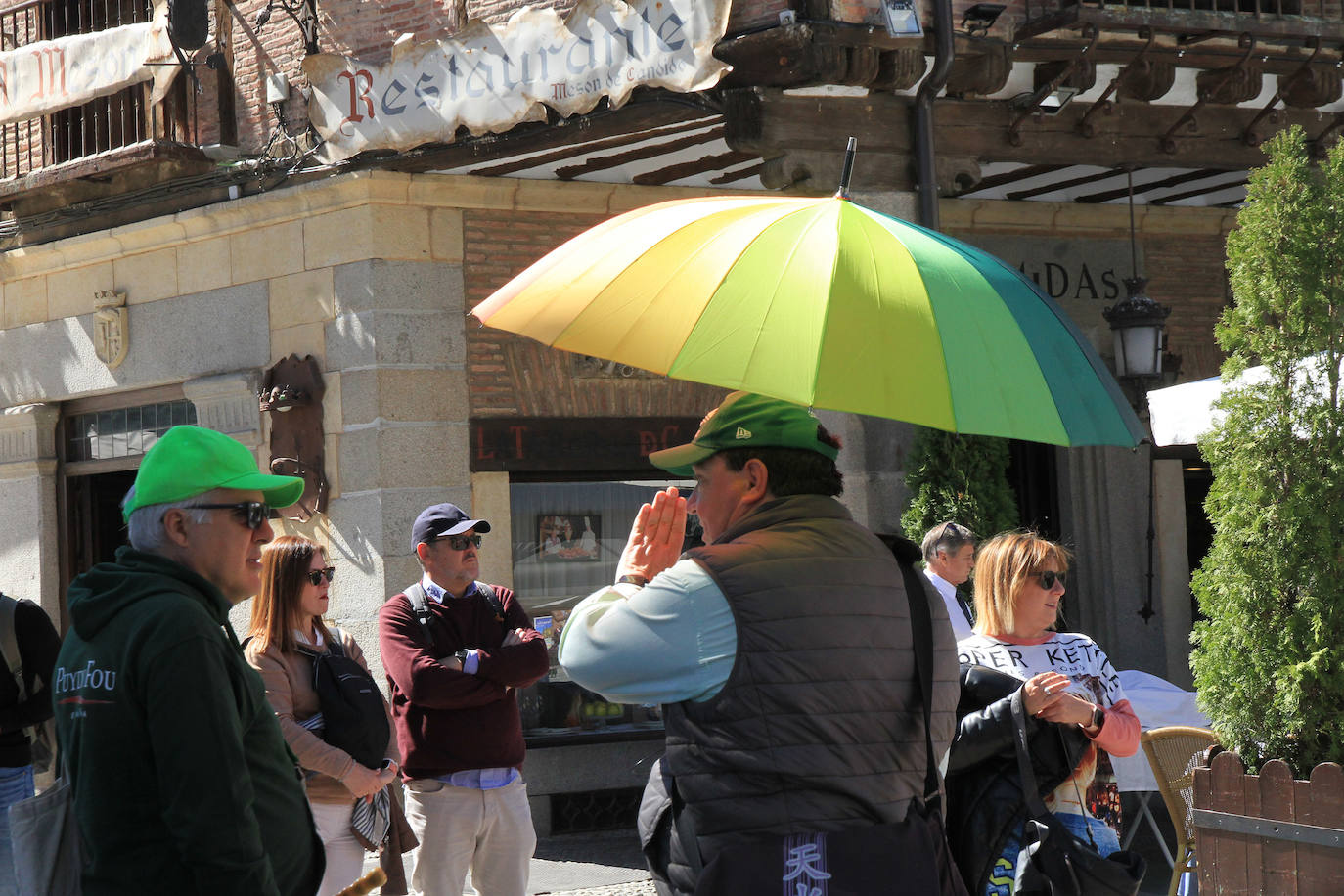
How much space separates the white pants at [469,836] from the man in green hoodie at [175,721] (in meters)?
2.54

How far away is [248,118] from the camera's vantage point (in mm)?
10305

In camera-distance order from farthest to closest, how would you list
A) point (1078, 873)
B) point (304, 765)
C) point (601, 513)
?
point (601, 513) → point (304, 765) → point (1078, 873)

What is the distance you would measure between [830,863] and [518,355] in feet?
23.2

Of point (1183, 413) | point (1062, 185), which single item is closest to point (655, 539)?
point (1183, 413)

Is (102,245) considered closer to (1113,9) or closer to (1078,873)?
(1113,9)

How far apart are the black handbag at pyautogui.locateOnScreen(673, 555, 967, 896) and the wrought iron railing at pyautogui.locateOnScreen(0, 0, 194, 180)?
8.69 meters

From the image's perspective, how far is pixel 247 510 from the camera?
3.09 metres

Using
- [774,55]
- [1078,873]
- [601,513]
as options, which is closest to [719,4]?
[774,55]

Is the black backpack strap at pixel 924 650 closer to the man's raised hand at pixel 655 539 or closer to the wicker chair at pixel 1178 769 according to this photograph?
the man's raised hand at pixel 655 539

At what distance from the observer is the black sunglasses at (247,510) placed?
3.06m

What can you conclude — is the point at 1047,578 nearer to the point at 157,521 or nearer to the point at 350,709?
the point at 350,709

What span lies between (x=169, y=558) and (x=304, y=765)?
2.25 m

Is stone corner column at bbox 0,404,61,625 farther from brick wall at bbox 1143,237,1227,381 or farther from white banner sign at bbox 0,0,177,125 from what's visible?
brick wall at bbox 1143,237,1227,381

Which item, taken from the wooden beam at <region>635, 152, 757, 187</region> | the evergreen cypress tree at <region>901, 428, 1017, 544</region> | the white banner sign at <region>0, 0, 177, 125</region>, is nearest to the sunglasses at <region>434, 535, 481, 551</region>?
the evergreen cypress tree at <region>901, 428, 1017, 544</region>
